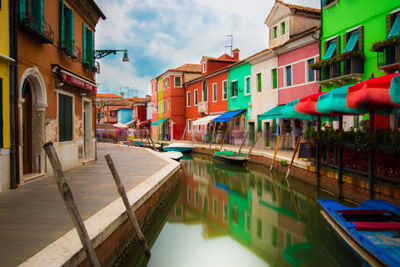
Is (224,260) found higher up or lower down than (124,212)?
lower down

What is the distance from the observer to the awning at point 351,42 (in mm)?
12805

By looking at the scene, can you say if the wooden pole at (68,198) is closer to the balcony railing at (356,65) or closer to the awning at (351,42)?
the balcony railing at (356,65)

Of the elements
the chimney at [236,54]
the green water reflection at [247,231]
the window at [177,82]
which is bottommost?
the green water reflection at [247,231]

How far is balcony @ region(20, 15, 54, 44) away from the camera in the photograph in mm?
6639

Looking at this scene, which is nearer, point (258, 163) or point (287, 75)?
point (258, 163)

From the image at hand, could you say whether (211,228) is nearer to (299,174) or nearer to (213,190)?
(213,190)

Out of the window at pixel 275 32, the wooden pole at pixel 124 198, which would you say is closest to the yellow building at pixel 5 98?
the wooden pole at pixel 124 198

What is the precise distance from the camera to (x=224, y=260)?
5395mm

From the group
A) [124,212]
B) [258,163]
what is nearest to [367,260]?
[124,212]

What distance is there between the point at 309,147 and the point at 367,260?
7225mm

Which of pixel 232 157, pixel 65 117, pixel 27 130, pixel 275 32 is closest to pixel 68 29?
pixel 65 117

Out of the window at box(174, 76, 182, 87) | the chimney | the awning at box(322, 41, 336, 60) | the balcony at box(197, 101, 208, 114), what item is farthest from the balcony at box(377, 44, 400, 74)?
the window at box(174, 76, 182, 87)

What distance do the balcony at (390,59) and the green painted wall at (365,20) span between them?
642mm

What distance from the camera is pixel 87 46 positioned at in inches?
462
